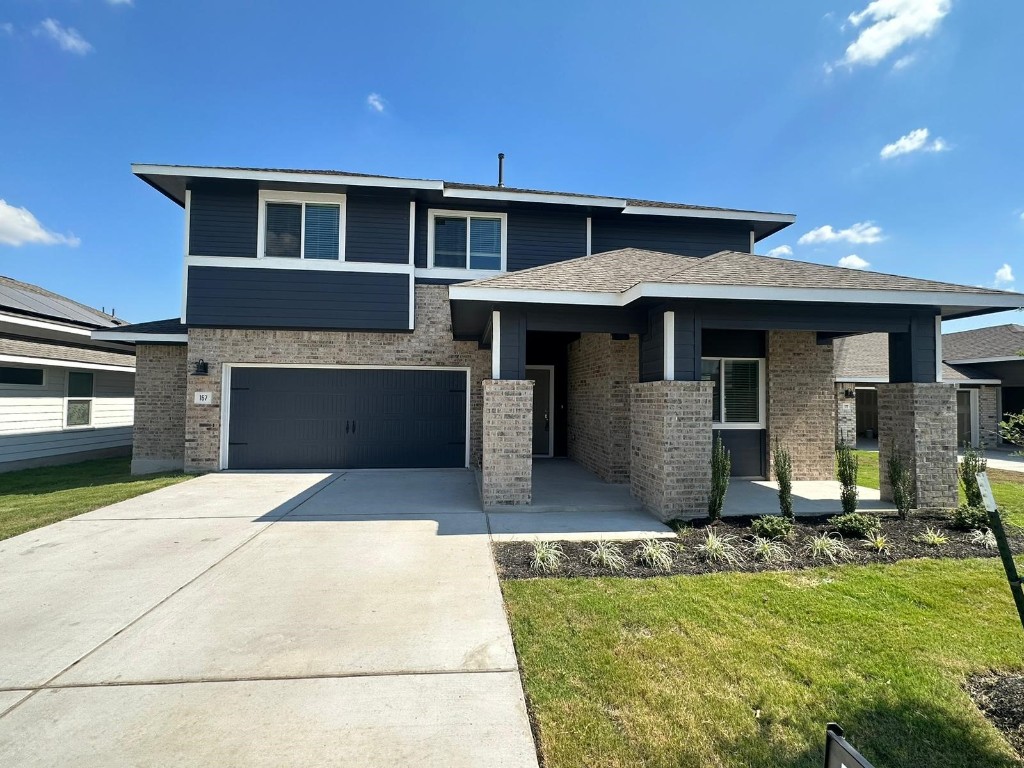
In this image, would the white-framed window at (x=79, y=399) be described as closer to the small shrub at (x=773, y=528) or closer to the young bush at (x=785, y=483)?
the small shrub at (x=773, y=528)

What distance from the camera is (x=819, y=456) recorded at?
873cm

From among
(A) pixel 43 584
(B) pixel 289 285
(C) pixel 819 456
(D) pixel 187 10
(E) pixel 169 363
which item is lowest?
(A) pixel 43 584

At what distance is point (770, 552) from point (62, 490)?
1125 centimetres

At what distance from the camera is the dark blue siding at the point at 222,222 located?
923 cm

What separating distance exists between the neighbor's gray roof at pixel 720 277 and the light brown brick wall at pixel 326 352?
11.6 ft

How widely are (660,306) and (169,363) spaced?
10459 millimetres

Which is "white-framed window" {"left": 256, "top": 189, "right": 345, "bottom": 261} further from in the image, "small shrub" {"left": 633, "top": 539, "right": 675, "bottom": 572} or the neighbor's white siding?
"small shrub" {"left": 633, "top": 539, "right": 675, "bottom": 572}

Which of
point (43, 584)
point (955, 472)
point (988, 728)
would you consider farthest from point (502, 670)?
point (955, 472)

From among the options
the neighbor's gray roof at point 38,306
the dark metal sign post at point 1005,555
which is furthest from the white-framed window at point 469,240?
the neighbor's gray roof at point 38,306

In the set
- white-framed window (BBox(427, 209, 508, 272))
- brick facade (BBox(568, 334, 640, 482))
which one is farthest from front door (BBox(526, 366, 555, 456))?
white-framed window (BBox(427, 209, 508, 272))

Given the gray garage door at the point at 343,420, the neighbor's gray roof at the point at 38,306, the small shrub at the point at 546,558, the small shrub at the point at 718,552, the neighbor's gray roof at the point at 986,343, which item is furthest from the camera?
the neighbor's gray roof at the point at 986,343

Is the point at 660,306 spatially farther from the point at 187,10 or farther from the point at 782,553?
the point at 187,10

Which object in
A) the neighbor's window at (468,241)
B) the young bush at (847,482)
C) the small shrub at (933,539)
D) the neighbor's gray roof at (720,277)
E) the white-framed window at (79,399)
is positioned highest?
the neighbor's window at (468,241)

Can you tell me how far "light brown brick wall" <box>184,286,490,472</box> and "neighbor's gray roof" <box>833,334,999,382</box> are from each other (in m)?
11.5
